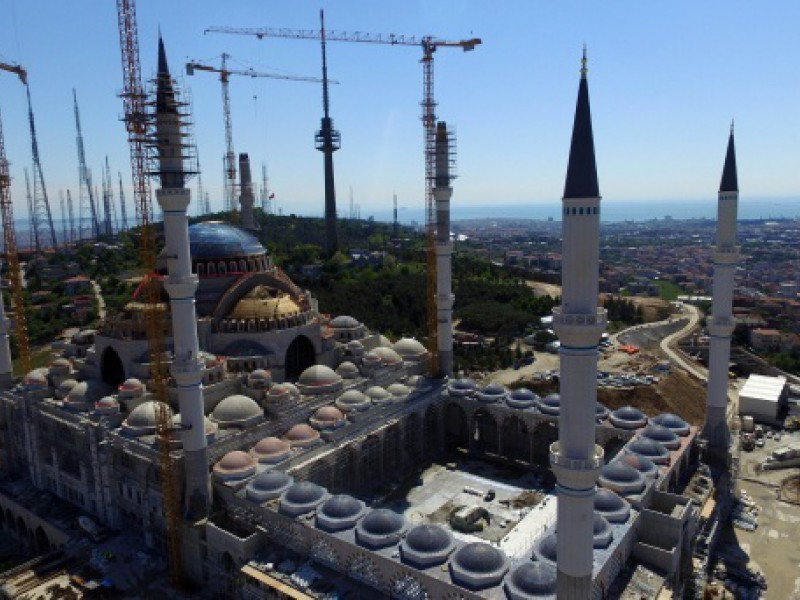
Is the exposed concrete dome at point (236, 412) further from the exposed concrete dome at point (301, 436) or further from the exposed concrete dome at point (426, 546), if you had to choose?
the exposed concrete dome at point (426, 546)

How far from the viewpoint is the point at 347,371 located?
167ft

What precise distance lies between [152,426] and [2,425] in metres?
18.3

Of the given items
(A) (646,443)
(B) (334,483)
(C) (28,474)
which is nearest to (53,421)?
(C) (28,474)

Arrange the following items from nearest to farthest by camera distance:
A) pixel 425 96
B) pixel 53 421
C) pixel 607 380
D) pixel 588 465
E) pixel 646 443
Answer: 1. pixel 588 465
2. pixel 646 443
3. pixel 53 421
4. pixel 425 96
5. pixel 607 380

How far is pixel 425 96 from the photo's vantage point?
190ft

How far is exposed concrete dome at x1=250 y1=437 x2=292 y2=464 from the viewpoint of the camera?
37.9 m

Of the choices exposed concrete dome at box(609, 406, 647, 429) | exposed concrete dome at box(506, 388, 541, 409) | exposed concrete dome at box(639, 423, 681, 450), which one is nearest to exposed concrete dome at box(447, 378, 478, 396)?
exposed concrete dome at box(506, 388, 541, 409)

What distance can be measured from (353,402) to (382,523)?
52.0ft

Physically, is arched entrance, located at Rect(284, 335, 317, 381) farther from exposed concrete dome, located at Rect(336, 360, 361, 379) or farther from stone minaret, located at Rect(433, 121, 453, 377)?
stone minaret, located at Rect(433, 121, 453, 377)

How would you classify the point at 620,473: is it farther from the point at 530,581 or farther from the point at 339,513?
the point at 339,513

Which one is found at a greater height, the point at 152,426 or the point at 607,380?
the point at 152,426

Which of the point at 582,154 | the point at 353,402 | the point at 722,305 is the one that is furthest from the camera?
the point at 353,402

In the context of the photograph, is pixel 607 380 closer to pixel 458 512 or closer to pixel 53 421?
pixel 458 512

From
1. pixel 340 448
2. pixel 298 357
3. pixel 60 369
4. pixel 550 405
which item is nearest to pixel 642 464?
pixel 550 405
